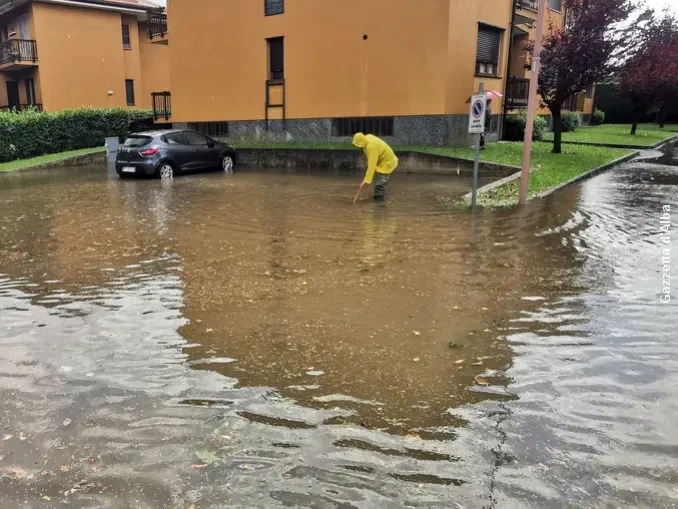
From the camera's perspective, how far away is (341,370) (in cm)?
411

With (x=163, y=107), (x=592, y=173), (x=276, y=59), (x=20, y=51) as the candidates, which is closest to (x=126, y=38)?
(x=20, y=51)

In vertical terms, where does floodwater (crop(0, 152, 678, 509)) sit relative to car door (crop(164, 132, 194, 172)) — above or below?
below

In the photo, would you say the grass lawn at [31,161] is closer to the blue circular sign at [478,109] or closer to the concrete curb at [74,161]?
the concrete curb at [74,161]

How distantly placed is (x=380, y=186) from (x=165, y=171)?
820cm

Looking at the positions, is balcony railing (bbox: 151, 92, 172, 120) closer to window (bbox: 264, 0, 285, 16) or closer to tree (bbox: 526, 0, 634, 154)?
window (bbox: 264, 0, 285, 16)

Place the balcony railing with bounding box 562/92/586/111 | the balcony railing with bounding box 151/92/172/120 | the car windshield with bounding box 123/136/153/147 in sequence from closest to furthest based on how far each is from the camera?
the car windshield with bounding box 123/136/153/147 < the balcony railing with bounding box 151/92/172/120 < the balcony railing with bounding box 562/92/586/111

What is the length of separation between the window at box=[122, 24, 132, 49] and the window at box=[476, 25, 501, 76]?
74.6 feet

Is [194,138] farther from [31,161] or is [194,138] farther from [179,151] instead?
[31,161]

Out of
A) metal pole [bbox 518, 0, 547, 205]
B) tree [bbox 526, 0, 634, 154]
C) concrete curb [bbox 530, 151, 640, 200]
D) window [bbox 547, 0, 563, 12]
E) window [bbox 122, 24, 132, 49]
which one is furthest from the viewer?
window [bbox 122, 24, 132, 49]

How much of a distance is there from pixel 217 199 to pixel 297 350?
829 cm

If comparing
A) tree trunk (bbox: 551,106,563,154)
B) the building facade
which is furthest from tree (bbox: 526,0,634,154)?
the building facade

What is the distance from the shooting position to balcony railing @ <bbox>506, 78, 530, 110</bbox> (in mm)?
21625

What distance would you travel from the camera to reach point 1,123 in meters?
22.1

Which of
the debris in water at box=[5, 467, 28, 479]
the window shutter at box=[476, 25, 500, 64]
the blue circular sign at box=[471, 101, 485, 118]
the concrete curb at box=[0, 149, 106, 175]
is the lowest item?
the debris in water at box=[5, 467, 28, 479]
